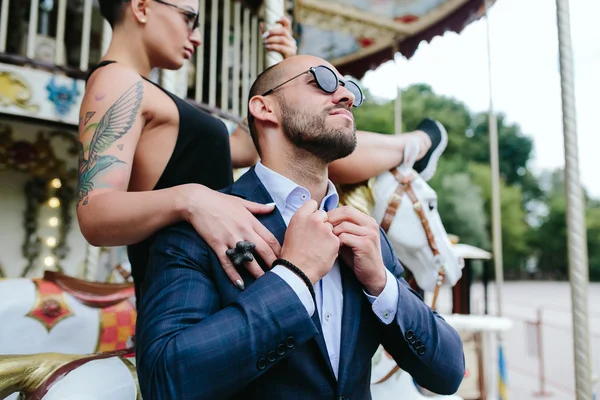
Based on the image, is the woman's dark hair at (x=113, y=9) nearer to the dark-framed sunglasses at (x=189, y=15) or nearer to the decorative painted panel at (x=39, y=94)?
the dark-framed sunglasses at (x=189, y=15)

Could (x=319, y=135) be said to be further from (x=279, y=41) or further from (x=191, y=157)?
(x=279, y=41)

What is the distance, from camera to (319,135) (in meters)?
1.22

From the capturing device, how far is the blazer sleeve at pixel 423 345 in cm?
112

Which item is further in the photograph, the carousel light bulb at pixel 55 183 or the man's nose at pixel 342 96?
the carousel light bulb at pixel 55 183

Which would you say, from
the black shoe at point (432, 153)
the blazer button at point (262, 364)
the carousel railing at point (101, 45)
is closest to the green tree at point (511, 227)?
the carousel railing at point (101, 45)

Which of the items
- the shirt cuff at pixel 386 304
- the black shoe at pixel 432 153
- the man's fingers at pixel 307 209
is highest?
the black shoe at pixel 432 153

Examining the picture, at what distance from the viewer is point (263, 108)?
4.40ft

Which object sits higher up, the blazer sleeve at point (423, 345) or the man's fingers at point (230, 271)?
the man's fingers at point (230, 271)

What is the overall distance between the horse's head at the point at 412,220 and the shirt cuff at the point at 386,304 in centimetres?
72

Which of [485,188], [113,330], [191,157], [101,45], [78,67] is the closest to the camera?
[191,157]

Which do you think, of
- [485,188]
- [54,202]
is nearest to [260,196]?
[54,202]

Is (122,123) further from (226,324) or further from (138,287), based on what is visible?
(226,324)

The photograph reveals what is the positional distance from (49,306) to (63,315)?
7cm

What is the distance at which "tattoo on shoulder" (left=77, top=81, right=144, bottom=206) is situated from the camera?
1.28m
